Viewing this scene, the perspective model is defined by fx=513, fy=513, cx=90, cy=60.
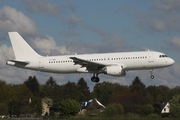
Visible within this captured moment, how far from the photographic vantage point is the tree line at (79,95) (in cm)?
12181

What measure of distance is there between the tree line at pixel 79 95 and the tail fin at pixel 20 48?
3918 centimetres

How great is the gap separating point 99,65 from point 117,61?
2.61 m

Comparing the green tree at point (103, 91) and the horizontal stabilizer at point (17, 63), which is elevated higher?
the green tree at point (103, 91)

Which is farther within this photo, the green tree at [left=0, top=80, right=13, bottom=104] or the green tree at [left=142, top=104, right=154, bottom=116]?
the green tree at [left=0, top=80, right=13, bottom=104]

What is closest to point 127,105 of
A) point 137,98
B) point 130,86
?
point 137,98

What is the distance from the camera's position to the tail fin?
250ft

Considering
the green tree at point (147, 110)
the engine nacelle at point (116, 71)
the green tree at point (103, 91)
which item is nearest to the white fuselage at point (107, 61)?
the engine nacelle at point (116, 71)

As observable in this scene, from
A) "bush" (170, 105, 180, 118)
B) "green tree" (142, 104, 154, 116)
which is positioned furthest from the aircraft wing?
"green tree" (142, 104, 154, 116)

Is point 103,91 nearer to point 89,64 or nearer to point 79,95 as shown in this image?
point 79,95

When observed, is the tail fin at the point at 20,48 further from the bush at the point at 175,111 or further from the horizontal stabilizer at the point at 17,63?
the bush at the point at 175,111

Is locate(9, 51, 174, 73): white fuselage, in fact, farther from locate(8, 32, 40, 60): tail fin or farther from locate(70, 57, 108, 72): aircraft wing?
locate(8, 32, 40, 60): tail fin

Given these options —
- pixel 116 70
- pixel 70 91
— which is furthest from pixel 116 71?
pixel 70 91

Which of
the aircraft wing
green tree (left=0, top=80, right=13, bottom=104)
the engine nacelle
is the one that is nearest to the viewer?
the engine nacelle

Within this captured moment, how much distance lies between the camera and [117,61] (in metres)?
70.9
